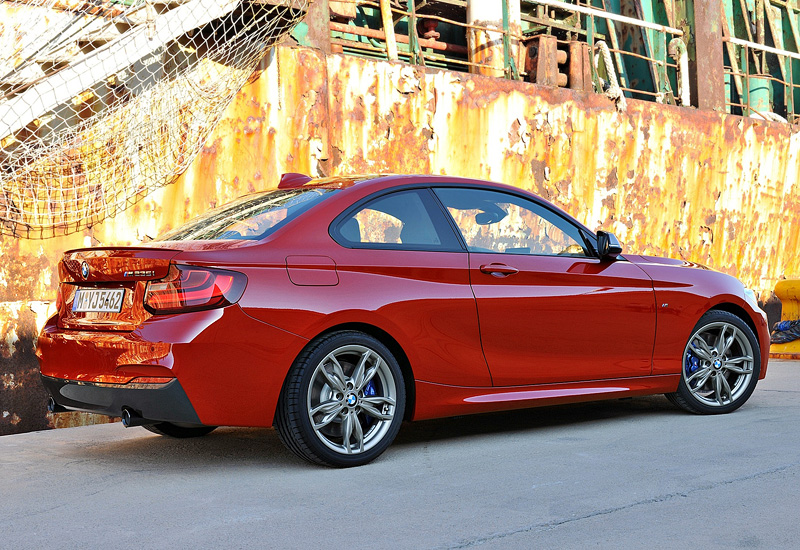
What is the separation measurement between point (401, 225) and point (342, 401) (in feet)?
3.32

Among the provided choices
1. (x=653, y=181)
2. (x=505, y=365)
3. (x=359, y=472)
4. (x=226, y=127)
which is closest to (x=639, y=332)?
(x=505, y=365)

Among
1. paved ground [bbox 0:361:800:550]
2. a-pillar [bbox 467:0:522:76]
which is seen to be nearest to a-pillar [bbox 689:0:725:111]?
a-pillar [bbox 467:0:522:76]

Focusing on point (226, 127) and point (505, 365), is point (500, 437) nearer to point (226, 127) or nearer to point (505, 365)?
point (505, 365)

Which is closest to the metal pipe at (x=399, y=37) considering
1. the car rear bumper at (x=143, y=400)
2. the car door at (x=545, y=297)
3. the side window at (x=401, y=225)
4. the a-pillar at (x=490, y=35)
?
the a-pillar at (x=490, y=35)

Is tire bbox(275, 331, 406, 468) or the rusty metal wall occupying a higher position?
the rusty metal wall

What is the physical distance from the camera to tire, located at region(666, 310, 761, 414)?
6016 mm

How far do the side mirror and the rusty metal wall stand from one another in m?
2.59

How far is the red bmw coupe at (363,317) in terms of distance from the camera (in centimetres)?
429

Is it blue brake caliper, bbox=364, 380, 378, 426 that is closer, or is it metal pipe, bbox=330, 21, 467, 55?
blue brake caliper, bbox=364, 380, 378, 426

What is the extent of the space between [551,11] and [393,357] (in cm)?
1004

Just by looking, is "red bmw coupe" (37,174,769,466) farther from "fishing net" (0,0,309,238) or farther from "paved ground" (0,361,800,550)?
"fishing net" (0,0,309,238)

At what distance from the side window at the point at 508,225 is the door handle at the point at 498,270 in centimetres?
11

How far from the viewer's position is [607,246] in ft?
18.4

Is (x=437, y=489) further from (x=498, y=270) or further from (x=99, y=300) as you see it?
(x=99, y=300)
